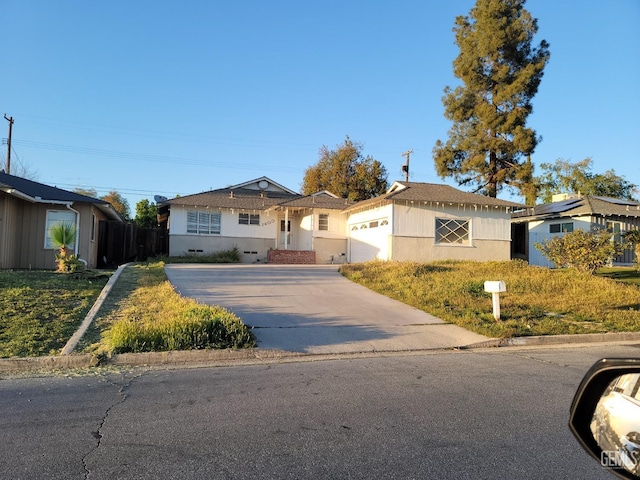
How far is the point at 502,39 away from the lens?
111ft

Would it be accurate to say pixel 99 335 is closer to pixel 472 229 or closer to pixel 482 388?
pixel 482 388

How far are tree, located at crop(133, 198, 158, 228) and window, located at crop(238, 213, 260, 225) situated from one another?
13.0 metres

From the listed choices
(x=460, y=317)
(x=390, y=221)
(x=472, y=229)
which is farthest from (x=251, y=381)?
(x=472, y=229)

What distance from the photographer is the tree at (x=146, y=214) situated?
3774 centimetres

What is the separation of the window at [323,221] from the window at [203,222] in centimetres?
589

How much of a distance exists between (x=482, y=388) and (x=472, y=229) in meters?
19.4

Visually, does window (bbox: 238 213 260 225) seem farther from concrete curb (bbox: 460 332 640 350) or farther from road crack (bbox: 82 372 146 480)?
road crack (bbox: 82 372 146 480)

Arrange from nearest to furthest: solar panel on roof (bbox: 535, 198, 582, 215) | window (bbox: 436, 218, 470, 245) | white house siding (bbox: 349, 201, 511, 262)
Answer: white house siding (bbox: 349, 201, 511, 262) → window (bbox: 436, 218, 470, 245) → solar panel on roof (bbox: 535, 198, 582, 215)

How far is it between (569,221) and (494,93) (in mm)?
12982

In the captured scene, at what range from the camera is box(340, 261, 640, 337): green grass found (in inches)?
411

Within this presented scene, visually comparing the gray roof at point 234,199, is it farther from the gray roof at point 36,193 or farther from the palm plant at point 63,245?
the palm plant at point 63,245

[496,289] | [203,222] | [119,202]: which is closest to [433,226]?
[203,222]

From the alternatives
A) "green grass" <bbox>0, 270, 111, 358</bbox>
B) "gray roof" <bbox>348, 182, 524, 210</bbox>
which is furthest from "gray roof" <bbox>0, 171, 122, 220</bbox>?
"gray roof" <bbox>348, 182, 524, 210</bbox>

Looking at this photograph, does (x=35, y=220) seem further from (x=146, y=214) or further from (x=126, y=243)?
(x=146, y=214)
